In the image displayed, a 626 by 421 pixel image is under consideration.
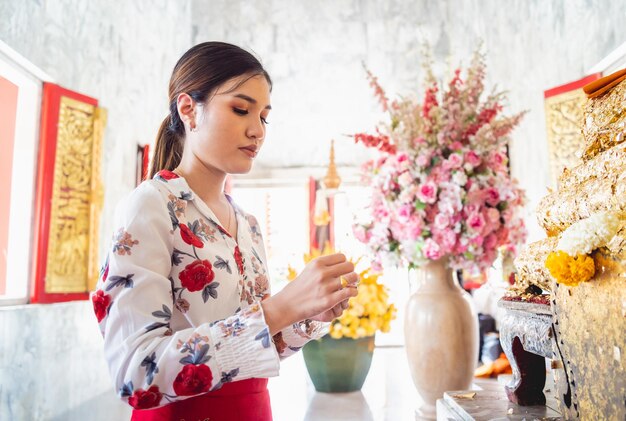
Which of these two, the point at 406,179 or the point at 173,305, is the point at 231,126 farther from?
the point at 406,179

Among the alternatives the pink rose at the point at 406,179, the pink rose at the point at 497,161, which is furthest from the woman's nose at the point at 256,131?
the pink rose at the point at 497,161

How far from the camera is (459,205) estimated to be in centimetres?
161

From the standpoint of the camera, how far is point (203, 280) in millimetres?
862

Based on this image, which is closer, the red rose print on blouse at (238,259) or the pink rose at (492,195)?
the red rose print on blouse at (238,259)

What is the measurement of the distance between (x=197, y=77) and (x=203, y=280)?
0.44 meters

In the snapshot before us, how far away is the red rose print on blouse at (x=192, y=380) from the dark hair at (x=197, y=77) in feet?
1.80

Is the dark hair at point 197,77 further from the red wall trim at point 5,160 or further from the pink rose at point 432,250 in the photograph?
the red wall trim at point 5,160

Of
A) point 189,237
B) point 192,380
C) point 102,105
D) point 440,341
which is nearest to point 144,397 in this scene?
point 192,380

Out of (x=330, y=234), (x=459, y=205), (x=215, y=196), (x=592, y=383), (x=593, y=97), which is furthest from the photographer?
(x=330, y=234)

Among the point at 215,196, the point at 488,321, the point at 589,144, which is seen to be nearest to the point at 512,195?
the point at 589,144

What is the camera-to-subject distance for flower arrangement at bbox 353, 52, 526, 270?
1.63m

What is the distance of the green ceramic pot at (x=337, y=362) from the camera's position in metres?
2.25

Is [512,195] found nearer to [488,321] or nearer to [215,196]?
[215,196]

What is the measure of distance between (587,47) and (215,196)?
2.71 metres
